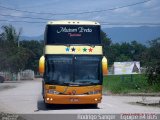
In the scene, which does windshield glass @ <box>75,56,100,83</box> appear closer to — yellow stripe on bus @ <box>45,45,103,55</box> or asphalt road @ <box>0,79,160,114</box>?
yellow stripe on bus @ <box>45,45,103,55</box>

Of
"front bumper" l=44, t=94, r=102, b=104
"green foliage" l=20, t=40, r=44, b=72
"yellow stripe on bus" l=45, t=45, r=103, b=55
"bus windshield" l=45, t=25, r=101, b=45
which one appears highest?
"green foliage" l=20, t=40, r=44, b=72

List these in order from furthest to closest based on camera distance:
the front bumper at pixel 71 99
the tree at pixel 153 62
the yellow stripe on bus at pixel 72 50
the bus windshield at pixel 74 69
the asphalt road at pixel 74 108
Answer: the tree at pixel 153 62, the yellow stripe on bus at pixel 72 50, the bus windshield at pixel 74 69, the front bumper at pixel 71 99, the asphalt road at pixel 74 108

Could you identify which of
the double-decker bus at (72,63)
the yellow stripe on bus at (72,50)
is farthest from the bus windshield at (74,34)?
the yellow stripe on bus at (72,50)

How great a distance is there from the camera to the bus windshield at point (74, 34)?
2227 centimetres

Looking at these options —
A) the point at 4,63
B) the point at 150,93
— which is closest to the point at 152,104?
the point at 150,93

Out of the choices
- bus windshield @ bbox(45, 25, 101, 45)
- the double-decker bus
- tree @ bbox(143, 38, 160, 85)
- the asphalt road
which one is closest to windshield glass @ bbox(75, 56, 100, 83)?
the double-decker bus

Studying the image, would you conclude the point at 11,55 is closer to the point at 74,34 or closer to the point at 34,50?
the point at 34,50

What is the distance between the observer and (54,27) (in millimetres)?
22375

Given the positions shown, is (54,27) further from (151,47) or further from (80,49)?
(151,47)

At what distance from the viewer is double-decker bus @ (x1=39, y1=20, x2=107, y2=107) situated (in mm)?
21547

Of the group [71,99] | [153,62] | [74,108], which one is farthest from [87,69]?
[153,62]

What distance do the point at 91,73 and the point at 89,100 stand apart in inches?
51.0

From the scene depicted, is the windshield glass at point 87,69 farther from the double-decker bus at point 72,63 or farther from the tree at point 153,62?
the tree at point 153,62

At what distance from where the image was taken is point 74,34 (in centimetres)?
2256
